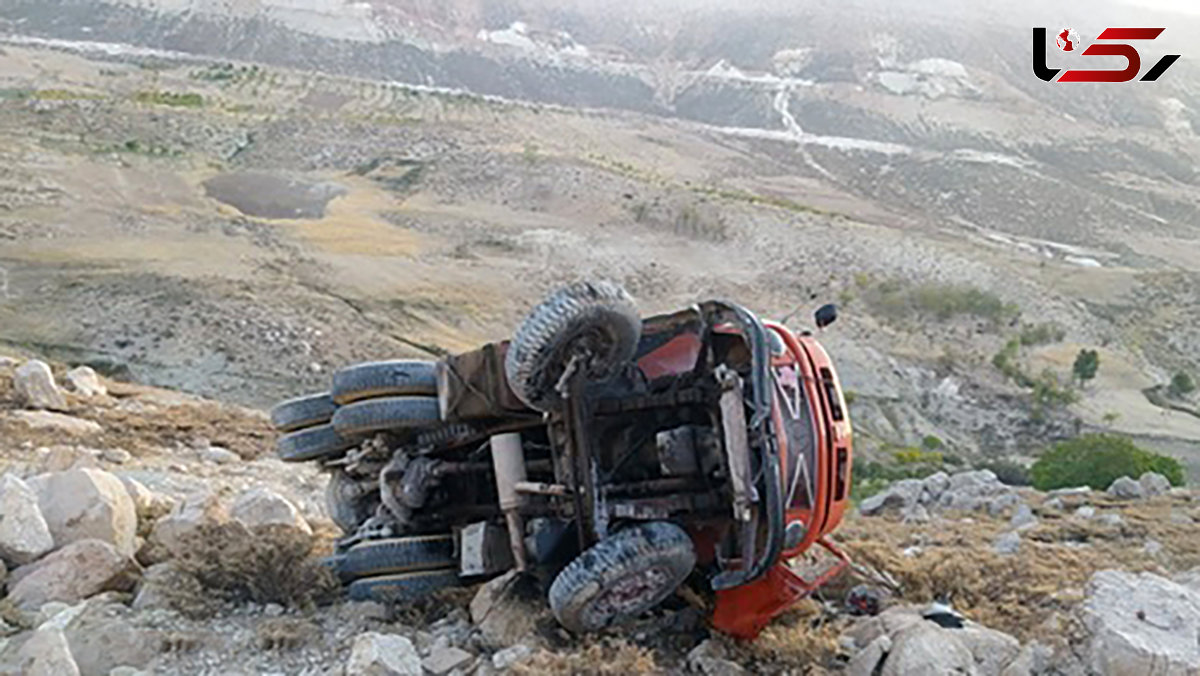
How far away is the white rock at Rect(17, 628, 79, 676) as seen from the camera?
14.3 feet

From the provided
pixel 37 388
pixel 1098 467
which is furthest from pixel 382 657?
pixel 1098 467

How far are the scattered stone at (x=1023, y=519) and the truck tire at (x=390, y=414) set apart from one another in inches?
223

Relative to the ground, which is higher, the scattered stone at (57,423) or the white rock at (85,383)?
the scattered stone at (57,423)

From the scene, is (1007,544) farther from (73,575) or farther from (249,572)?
(73,575)

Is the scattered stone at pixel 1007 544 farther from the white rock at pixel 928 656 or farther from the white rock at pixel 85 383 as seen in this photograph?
the white rock at pixel 85 383

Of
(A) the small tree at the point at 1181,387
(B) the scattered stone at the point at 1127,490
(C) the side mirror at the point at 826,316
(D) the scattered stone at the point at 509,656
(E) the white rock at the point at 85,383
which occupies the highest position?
(C) the side mirror at the point at 826,316

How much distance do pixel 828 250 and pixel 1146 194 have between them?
39187 millimetres

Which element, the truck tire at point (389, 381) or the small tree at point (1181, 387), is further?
the small tree at point (1181, 387)

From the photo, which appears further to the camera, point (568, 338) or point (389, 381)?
point (389, 381)

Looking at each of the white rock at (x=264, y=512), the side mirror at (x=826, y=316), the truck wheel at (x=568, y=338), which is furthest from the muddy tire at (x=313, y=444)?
the side mirror at (x=826, y=316)

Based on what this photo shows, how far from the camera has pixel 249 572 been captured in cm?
553

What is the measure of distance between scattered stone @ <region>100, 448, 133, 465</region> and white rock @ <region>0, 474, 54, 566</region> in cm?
352

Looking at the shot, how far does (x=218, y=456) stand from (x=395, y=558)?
510 centimetres

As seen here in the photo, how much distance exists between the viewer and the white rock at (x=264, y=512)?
21.4 feet
